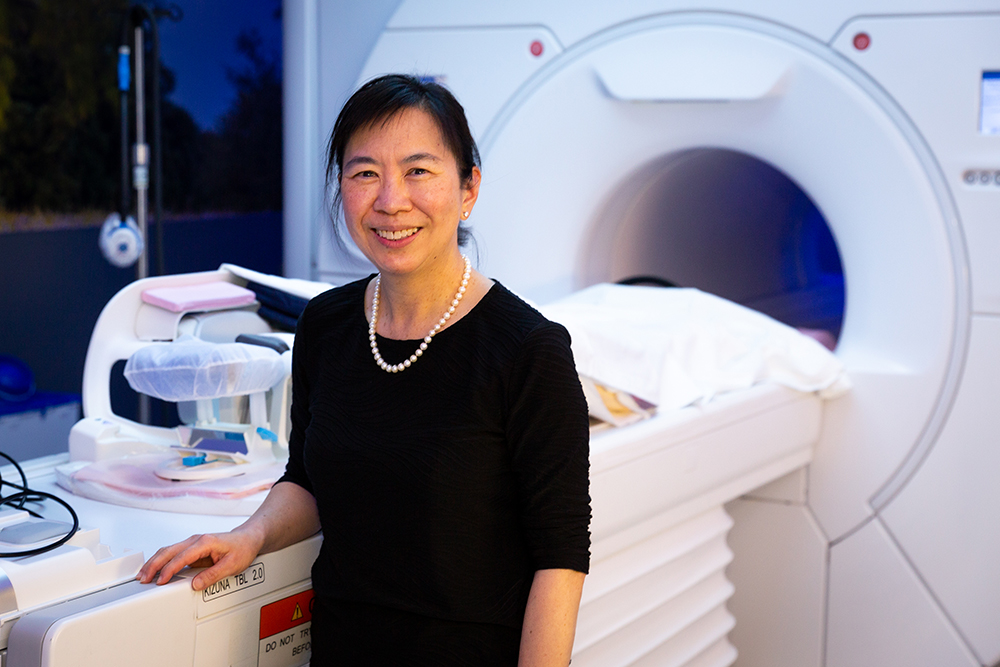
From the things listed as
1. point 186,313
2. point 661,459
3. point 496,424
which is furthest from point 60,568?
point 661,459

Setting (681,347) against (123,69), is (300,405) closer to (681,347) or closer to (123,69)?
(681,347)

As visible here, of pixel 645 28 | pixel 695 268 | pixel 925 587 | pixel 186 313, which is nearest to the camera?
pixel 186 313

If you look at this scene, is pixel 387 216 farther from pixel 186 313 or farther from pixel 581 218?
pixel 581 218

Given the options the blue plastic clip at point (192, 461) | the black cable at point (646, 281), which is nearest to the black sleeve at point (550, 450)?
the blue plastic clip at point (192, 461)

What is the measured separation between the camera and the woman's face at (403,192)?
1059 mm

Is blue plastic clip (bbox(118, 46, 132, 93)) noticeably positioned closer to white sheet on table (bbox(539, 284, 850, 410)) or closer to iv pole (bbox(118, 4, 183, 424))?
iv pole (bbox(118, 4, 183, 424))

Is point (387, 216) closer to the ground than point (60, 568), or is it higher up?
higher up

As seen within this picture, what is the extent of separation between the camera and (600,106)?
224 cm

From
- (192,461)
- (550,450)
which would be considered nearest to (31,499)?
(192,461)

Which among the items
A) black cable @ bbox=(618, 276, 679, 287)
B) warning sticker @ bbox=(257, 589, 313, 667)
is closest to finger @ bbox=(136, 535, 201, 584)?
warning sticker @ bbox=(257, 589, 313, 667)

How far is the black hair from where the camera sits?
1.07 meters

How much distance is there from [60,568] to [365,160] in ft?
1.60

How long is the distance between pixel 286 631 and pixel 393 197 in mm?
493

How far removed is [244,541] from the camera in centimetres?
108
